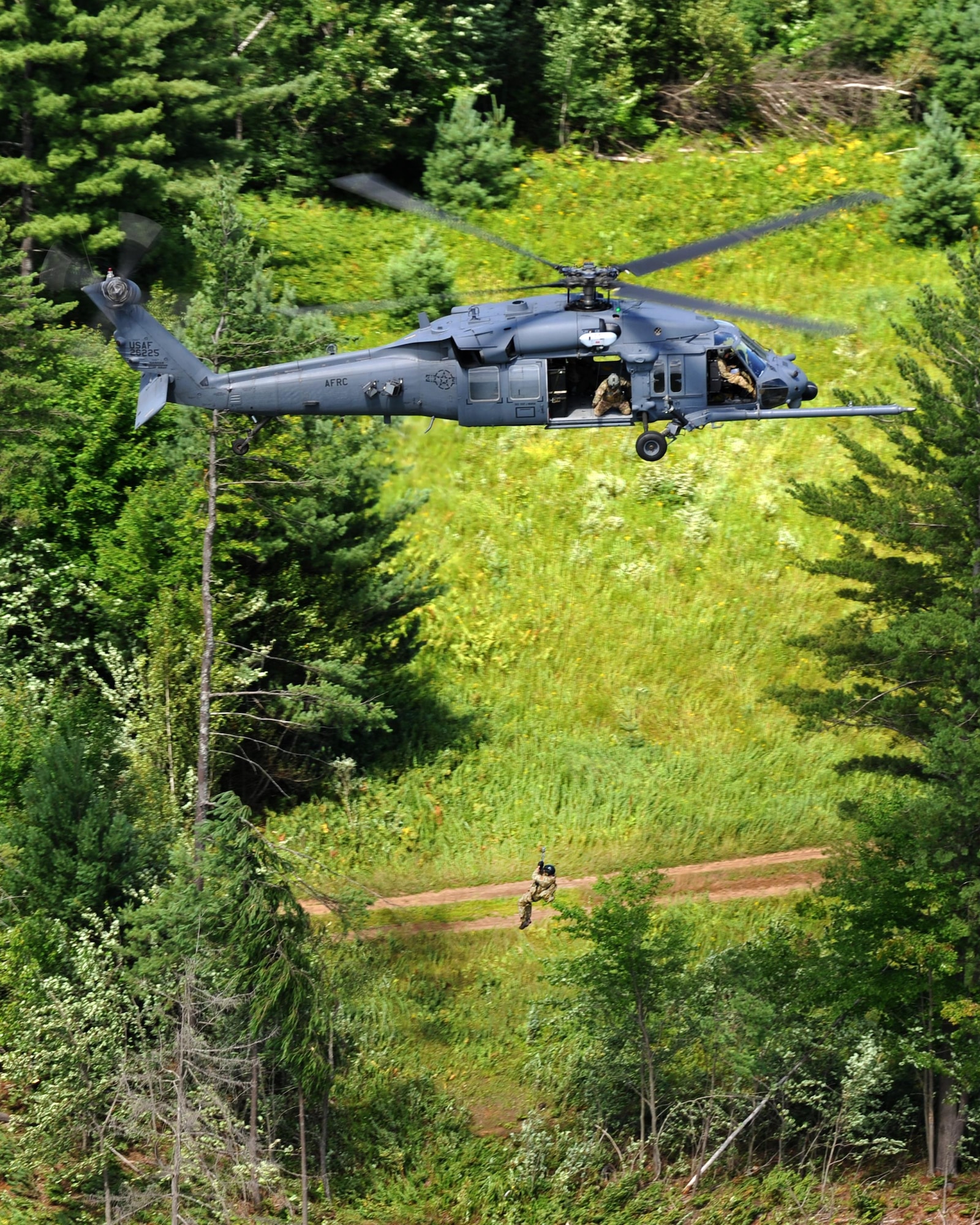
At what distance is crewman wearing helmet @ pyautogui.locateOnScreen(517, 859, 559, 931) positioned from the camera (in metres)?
30.2

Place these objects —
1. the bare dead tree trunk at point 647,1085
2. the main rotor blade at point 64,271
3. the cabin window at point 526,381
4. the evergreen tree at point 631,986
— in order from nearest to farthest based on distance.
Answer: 1. the cabin window at point 526,381
2. the evergreen tree at point 631,986
3. the bare dead tree trunk at point 647,1085
4. the main rotor blade at point 64,271

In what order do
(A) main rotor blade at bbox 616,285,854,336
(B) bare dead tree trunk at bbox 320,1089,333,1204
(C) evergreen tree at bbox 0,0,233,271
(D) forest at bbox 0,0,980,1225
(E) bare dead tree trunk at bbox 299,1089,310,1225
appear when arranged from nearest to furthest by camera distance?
(A) main rotor blade at bbox 616,285,854,336, (E) bare dead tree trunk at bbox 299,1089,310,1225, (D) forest at bbox 0,0,980,1225, (B) bare dead tree trunk at bbox 320,1089,333,1204, (C) evergreen tree at bbox 0,0,233,271

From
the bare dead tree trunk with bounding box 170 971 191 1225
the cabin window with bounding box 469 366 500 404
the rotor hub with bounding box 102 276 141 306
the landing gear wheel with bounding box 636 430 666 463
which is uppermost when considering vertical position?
the rotor hub with bounding box 102 276 141 306

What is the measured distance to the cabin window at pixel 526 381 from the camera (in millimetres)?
23750

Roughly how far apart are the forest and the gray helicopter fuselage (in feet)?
3.51

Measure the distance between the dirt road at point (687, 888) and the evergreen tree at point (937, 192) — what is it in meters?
18.0

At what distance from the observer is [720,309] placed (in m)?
22.3

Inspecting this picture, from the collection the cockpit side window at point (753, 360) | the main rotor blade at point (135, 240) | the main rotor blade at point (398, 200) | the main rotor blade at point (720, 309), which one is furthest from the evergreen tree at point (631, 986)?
the main rotor blade at point (135, 240)

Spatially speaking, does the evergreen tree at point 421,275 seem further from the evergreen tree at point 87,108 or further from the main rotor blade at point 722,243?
the main rotor blade at point 722,243

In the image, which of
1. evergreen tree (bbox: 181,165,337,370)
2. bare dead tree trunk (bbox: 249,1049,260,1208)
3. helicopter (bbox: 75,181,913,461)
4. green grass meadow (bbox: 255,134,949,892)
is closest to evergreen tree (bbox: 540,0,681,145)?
green grass meadow (bbox: 255,134,949,892)

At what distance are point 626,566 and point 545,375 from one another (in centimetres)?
1468

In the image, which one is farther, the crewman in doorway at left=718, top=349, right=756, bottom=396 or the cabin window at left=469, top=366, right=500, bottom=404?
the crewman in doorway at left=718, top=349, right=756, bottom=396

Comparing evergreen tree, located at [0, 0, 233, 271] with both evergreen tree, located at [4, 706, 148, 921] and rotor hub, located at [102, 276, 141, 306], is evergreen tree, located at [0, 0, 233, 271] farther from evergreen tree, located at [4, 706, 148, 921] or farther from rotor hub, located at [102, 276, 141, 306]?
evergreen tree, located at [4, 706, 148, 921]

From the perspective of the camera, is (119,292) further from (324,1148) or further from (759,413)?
(324,1148)
